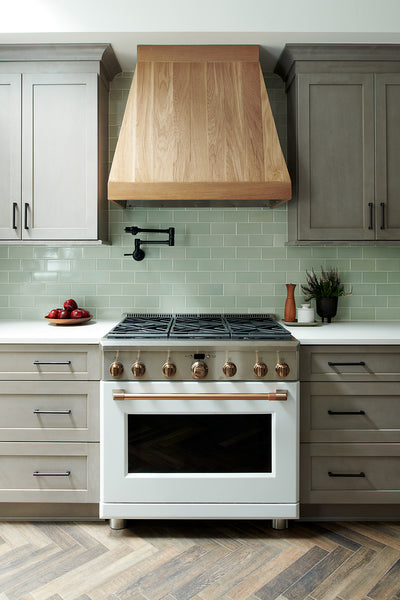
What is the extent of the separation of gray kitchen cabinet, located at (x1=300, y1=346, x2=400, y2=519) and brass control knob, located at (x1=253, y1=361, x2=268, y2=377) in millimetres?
221

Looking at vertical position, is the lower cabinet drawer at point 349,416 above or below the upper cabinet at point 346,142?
below

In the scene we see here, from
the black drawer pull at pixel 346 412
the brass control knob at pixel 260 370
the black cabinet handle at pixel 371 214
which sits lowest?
the black drawer pull at pixel 346 412

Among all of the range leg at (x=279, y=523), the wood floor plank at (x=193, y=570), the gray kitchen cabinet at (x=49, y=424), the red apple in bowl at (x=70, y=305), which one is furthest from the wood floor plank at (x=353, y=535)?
the red apple in bowl at (x=70, y=305)

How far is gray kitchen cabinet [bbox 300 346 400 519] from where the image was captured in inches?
83.7

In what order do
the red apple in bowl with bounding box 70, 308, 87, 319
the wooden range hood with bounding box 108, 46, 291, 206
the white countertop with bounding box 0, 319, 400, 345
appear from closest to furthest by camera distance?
the white countertop with bounding box 0, 319, 400, 345 → the wooden range hood with bounding box 108, 46, 291, 206 → the red apple in bowl with bounding box 70, 308, 87, 319

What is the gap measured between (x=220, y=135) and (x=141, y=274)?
3.36 feet

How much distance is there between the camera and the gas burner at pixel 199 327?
210 cm

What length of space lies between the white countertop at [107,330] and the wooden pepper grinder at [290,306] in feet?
0.33

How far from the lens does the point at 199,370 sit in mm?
2010

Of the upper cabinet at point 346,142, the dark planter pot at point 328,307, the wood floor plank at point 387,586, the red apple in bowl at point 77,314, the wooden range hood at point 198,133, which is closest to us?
the wood floor plank at point 387,586

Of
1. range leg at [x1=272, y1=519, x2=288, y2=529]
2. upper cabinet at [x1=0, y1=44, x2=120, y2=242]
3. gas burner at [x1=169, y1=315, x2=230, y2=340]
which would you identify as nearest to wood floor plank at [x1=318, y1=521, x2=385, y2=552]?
range leg at [x1=272, y1=519, x2=288, y2=529]

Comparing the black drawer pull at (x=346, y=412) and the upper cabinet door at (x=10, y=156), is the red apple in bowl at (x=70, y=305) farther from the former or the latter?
the black drawer pull at (x=346, y=412)

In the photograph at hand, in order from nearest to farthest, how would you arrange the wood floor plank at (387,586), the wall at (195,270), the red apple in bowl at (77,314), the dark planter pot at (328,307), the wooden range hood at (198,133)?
the wood floor plank at (387,586), the wooden range hood at (198,133), the red apple in bowl at (77,314), the dark planter pot at (328,307), the wall at (195,270)

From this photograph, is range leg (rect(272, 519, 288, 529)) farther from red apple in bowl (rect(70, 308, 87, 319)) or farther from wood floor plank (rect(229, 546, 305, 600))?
red apple in bowl (rect(70, 308, 87, 319))
